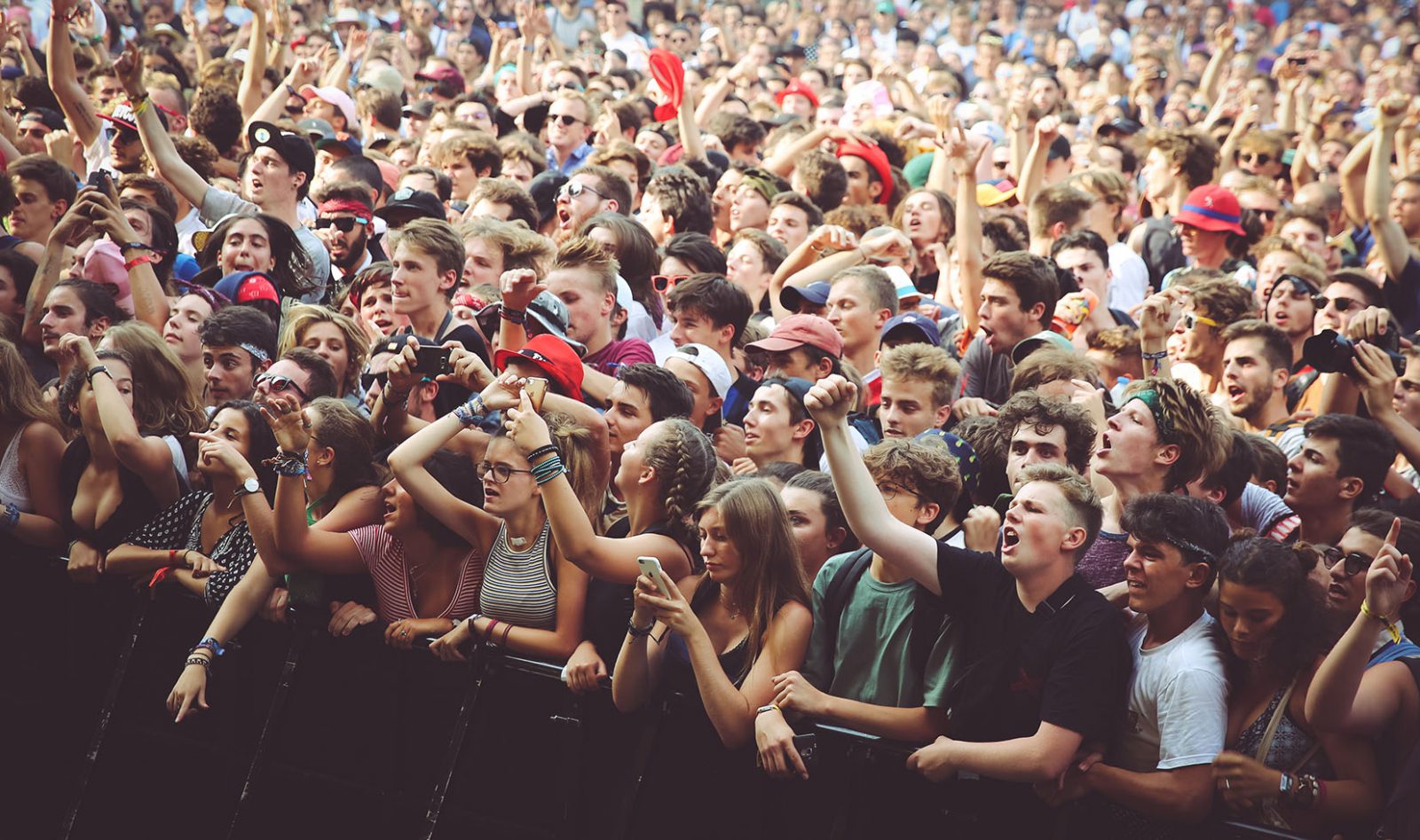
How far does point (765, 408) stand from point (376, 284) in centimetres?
234

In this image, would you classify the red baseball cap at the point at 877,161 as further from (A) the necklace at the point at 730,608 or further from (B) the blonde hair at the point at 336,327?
(A) the necklace at the point at 730,608

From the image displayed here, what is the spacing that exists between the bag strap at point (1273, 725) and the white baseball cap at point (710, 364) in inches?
103

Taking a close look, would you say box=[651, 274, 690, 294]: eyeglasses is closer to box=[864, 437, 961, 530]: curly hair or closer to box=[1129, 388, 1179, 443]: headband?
box=[864, 437, 961, 530]: curly hair

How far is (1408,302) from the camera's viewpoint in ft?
25.2

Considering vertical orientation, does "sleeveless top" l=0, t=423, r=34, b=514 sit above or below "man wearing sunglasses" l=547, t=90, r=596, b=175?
below

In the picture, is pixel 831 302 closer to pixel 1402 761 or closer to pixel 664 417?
pixel 664 417

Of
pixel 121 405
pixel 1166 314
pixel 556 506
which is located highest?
pixel 1166 314

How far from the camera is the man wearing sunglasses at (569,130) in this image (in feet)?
33.7

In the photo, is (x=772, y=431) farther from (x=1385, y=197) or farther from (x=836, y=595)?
(x=1385, y=197)

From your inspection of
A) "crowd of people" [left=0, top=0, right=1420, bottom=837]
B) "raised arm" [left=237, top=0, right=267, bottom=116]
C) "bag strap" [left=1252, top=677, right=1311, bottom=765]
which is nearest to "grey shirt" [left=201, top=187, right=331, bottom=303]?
"crowd of people" [left=0, top=0, right=1420, bottom=837]

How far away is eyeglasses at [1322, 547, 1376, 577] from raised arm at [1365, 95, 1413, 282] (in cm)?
410

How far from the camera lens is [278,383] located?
5566 mm

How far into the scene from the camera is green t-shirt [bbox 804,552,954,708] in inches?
159

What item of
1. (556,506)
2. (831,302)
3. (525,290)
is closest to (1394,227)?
(831,302)
